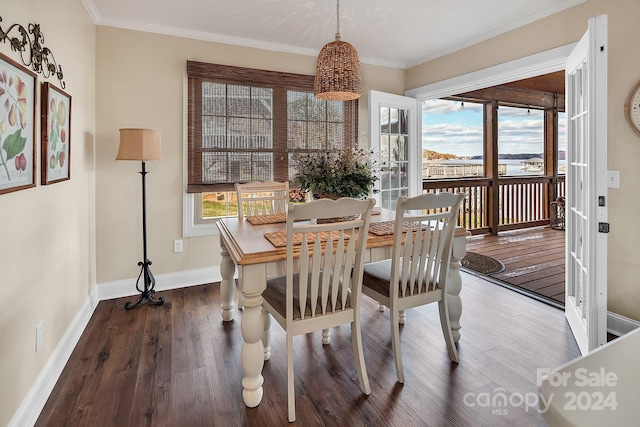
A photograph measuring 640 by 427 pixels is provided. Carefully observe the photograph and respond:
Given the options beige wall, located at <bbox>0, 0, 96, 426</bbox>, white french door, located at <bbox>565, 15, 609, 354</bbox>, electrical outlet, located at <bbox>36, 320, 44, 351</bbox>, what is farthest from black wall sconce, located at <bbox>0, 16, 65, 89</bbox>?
white french door, located at <bbox>565, 15, 609, 354</bbox>

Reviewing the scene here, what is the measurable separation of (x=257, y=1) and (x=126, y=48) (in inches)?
54.3

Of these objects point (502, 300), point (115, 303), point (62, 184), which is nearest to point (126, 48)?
point (62, 184)

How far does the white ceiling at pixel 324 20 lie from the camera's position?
2.93 metres

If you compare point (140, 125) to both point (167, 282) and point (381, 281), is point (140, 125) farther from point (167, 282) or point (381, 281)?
point (381, 281)

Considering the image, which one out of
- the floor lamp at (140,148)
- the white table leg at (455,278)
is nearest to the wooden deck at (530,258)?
the white table leg at (455,278)

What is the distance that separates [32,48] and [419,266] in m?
2.37

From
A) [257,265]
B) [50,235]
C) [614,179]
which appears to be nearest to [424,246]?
[257,265]

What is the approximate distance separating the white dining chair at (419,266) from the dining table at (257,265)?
140mm

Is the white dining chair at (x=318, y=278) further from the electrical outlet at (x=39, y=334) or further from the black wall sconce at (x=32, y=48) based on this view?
the black wall sconce at (x=32, y=48)

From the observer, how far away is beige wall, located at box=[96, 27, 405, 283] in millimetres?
3268

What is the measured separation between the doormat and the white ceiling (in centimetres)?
251

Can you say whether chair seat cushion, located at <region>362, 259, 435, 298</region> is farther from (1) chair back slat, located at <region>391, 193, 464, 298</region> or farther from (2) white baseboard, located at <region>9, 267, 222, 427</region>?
(2) white baseboard, located at <region>9, 267, 222, 427</region>

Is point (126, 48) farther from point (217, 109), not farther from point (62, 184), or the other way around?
point (62, 184)

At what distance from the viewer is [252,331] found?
1812 millimetres
